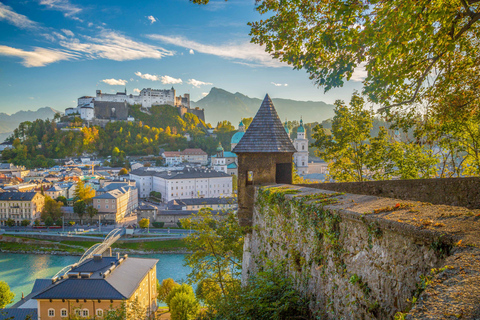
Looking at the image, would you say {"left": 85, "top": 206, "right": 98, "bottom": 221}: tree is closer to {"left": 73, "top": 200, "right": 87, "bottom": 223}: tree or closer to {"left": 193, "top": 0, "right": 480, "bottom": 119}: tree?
{"left": 73, "top": 200, "right": 87, "bottom": 223}: tree

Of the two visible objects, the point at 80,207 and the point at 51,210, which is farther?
the point at 51,210

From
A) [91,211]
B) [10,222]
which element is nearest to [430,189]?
[91,211]

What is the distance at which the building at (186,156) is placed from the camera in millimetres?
87919

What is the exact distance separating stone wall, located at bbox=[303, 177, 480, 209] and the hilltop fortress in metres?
104

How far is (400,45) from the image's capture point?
197 inches

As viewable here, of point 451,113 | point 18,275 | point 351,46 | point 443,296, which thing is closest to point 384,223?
point 443,296

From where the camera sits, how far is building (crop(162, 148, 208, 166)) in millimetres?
87919

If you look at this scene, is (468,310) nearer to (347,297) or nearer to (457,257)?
(457,257)

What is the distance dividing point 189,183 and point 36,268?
3173 cm

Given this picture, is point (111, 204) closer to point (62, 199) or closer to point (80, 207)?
point (80, 207)

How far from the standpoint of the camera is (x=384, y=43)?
16.6ft

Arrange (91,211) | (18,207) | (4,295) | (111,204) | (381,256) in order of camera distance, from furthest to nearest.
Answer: (111,204)
(18,207)
(91,211)
(4,295)
(381,256)

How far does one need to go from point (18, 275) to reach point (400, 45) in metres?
36.4

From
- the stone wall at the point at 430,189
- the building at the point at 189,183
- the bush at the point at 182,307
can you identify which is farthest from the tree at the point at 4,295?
the building at the point at 189,183
